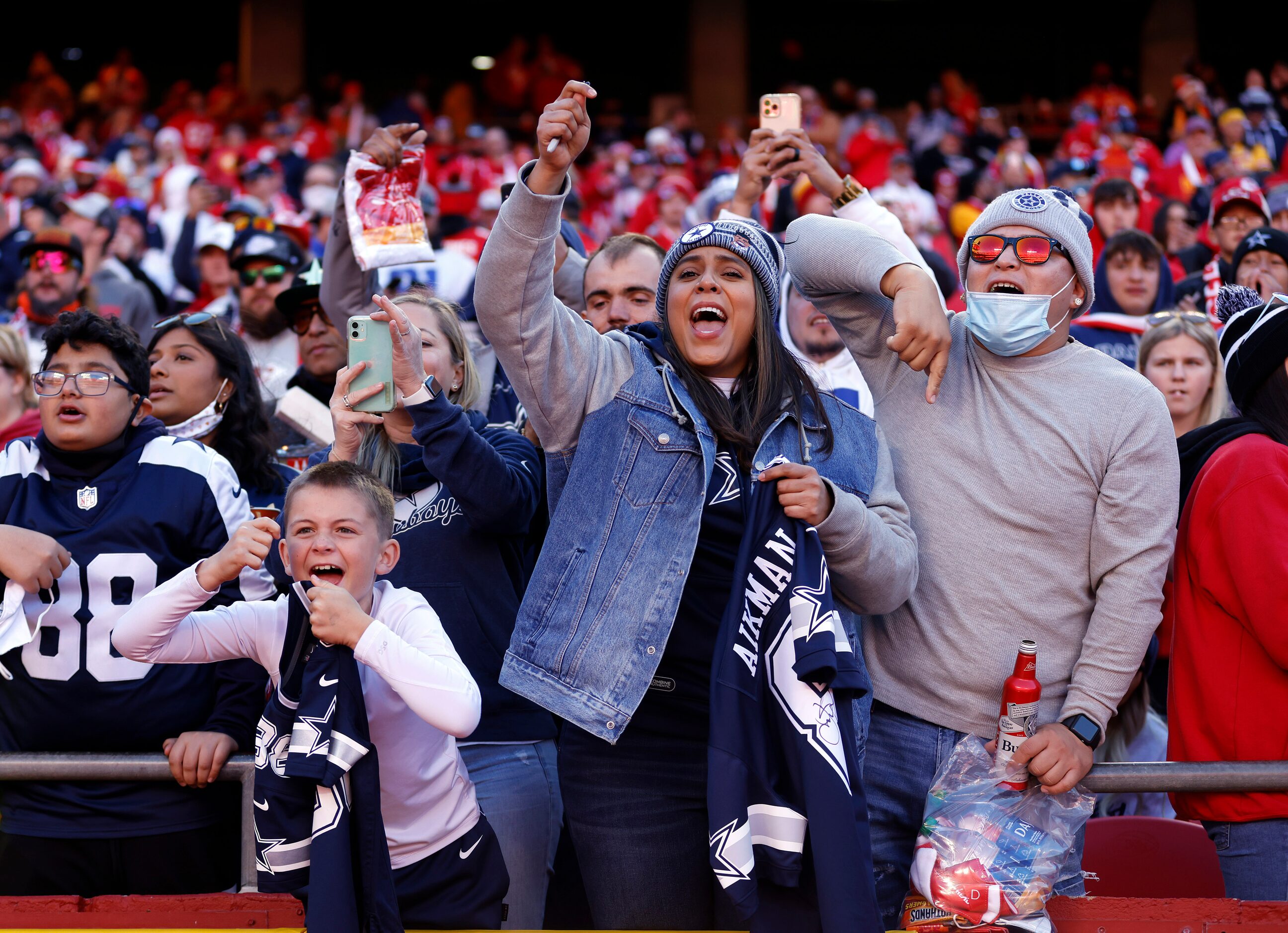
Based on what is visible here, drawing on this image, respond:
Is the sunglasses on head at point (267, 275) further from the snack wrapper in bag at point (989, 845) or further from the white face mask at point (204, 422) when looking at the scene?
the snack wrapper in bag at point (989, 845)

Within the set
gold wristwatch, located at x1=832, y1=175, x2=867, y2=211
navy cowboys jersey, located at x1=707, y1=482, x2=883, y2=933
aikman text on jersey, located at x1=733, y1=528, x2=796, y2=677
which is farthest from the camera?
gold wristwatch, located at x1=832, y1=175, x2=867, y2=211

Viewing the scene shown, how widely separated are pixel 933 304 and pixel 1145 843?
5.18 ft

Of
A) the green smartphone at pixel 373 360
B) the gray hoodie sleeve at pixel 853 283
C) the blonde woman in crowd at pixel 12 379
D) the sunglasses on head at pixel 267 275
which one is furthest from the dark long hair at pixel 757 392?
the sunglasses on head at pixel 267 275

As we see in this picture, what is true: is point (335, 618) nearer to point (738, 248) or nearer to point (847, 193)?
point (738, 248)

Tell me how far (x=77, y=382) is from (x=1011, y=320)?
7.10 feet

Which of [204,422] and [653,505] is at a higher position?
[204,422]

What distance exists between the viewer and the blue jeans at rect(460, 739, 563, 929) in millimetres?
2879

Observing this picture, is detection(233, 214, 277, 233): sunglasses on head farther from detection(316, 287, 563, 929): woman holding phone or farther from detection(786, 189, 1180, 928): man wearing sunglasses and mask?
detection(786, 189, 1180, 928): man wearing sunglasses and mask

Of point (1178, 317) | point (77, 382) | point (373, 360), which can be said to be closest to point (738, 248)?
point (373, 360)

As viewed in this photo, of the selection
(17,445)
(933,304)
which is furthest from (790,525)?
(17,445)

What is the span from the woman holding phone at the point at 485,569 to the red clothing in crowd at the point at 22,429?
4.93 feet

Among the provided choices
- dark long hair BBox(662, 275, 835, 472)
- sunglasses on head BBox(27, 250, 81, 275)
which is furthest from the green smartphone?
sunglasses on head BBox(27, 250, 81, 275)

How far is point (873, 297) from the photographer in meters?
2.91

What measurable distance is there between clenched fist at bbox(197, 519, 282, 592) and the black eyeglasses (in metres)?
0.80
